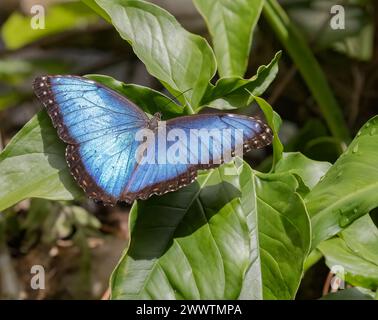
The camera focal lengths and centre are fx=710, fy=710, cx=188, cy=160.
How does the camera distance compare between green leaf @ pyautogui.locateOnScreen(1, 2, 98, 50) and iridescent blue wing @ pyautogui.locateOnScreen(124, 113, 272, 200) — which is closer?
iridescent blue wing @ pyautogui.locateOnScreen(124, 113, 272, 200)

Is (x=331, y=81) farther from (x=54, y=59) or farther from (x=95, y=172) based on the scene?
(x=95, y=172)

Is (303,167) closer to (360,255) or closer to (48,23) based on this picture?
(360,255)

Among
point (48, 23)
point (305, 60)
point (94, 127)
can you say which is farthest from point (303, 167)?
point (48, 23)

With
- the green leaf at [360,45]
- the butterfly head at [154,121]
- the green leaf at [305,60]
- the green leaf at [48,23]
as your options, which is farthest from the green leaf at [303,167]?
the green leaf at [48,23]

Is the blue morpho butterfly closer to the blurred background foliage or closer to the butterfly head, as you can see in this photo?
the butterfly head

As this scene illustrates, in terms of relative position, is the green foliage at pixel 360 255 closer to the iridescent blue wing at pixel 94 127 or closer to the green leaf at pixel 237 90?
the green leaf at pixel 237 90

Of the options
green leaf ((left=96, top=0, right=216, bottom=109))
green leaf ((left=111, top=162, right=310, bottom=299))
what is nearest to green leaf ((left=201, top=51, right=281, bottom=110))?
green leaf ((left=96, top=0, right=216, bottom=109))
